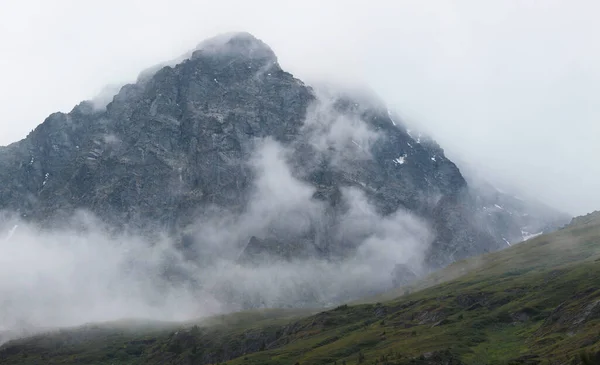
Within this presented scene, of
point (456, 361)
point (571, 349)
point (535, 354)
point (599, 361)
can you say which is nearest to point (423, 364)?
point (456, 361)

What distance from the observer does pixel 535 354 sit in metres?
175

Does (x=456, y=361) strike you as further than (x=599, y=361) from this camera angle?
Yes

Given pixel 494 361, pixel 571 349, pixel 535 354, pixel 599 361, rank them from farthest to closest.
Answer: pixel 494 361 < pixel 535 354 < pixel 571 349 < pixel 599 361

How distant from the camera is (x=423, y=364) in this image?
7795 inches

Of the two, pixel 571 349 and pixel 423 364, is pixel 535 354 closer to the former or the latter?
pixel 571 349

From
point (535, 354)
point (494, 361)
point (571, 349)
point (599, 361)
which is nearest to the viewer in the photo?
point (599, 361)

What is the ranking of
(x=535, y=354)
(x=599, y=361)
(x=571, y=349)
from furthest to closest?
(x=535, y=354), (x=571, y=349), (x=599, y=361)

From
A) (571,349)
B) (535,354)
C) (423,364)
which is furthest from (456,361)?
(571,349)

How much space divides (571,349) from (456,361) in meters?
41.2

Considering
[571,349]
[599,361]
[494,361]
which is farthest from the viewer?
[494,361]

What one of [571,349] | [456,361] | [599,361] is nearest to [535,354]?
[571,349]

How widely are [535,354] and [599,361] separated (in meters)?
42.9

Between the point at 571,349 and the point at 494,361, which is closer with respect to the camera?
the point at 571,349

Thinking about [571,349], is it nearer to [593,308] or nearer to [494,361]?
[494,361]
